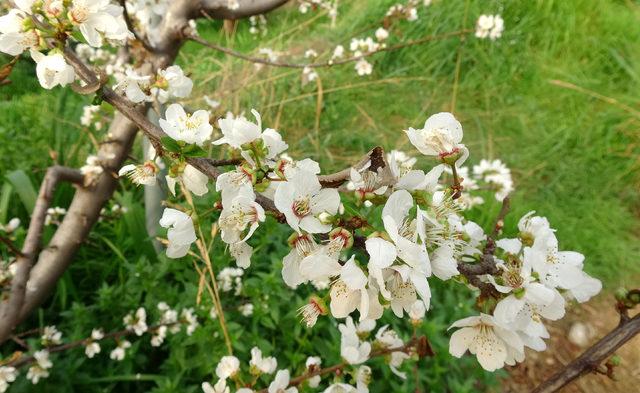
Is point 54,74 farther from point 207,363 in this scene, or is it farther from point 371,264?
point 207,363

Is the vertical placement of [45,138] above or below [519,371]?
above

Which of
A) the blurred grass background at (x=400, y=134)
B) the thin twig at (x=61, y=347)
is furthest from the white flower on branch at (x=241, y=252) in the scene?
the blurred grass background at (x=400, y=134)

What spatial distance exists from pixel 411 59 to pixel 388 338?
371cm

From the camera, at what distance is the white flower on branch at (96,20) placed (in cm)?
78

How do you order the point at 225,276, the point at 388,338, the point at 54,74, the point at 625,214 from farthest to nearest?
the point at 625,214
the point at 225,276
the point at 388,338
the point at 54,74

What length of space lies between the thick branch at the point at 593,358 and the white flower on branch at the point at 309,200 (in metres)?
0.38

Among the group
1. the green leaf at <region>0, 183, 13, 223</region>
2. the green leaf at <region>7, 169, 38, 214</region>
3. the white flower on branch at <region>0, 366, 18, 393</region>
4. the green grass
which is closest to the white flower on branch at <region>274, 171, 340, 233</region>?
the white flower on branch at <region>0, 366, 18, 393</region>

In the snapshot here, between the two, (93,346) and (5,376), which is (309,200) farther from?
(93,346)

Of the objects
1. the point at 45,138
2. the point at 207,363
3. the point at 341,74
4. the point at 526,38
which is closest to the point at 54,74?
the point at 207,363

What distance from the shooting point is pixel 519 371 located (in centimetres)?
234

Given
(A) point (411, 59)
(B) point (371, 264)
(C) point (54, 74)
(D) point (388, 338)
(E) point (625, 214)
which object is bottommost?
(E) point (625, 214)

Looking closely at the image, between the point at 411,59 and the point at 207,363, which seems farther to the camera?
the point at 411,59

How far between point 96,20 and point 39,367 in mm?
1349

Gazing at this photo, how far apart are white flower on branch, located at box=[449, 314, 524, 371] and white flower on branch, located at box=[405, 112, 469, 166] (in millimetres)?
259
